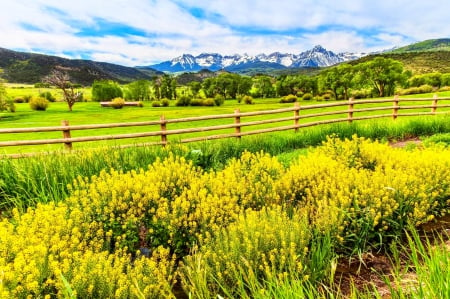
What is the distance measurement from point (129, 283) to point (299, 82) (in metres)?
84.2

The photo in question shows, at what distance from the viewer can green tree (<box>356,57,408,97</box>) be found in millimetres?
63750

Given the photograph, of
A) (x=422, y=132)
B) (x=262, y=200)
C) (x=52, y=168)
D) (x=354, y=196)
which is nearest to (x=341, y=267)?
(x=354, y=196)

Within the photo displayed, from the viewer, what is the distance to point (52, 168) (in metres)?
5.59

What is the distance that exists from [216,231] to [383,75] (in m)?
69.4

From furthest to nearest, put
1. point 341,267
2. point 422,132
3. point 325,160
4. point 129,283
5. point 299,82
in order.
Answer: point 299,82 < point 422,132 < point 325,160 < point 341,267 < point 129,283

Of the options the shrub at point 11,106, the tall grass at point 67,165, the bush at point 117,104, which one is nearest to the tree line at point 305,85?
the bush at point 117,104

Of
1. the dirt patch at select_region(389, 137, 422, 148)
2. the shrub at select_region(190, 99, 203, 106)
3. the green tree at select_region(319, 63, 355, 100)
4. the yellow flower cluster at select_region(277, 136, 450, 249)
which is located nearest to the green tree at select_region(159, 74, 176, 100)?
the shrub at select_region(190, 99, 203, 106)

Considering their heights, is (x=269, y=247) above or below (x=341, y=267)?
above

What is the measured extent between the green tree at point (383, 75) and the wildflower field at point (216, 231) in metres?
66.2

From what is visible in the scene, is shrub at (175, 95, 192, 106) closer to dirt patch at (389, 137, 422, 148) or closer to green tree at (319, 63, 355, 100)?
green tree at (319, 63, 355, 100)

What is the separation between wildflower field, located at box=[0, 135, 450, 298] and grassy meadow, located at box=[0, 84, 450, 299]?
0.02 metres

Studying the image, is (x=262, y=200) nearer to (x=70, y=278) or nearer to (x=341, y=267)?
(x=341, y=267)

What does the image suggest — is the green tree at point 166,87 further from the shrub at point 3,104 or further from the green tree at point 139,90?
the shrub at point 3,104

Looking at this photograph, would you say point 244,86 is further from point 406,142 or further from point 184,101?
point 406,142
